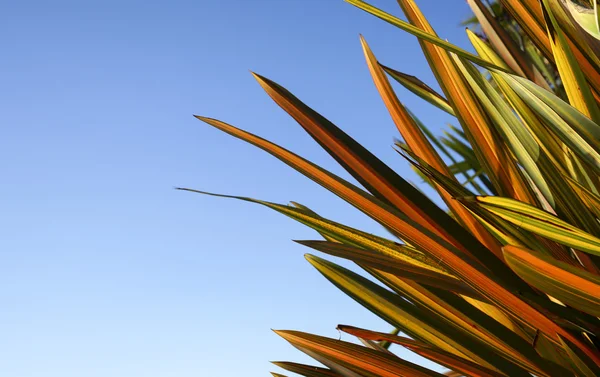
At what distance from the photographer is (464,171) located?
6.00 feet

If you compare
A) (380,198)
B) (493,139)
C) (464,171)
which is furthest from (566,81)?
(464,171)

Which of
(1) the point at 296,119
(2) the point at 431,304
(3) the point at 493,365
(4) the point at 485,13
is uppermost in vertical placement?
(4) the point at 485,13

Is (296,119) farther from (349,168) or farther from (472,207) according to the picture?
(472,207)

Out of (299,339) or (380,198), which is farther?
(299,339)

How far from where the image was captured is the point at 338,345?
2.81 feet

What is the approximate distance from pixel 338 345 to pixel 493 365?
0.20m

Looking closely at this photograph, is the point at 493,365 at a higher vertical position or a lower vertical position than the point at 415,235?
lower

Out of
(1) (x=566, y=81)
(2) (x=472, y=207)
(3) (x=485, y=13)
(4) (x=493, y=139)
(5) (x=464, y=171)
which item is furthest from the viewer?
(5) (x=464, y=171)

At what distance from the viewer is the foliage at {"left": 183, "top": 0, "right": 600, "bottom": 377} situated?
2.05 feet

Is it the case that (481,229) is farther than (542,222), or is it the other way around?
(481,229)

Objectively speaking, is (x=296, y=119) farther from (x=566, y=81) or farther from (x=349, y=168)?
(x=566, y=81)

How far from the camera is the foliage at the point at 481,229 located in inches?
24.6

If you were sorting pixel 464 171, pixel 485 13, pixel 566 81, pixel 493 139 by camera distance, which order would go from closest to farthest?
1. pixel 566 81
2. pixel 493 139
3. pixel 485 13
4. pixel 464 171

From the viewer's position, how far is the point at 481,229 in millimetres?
881
